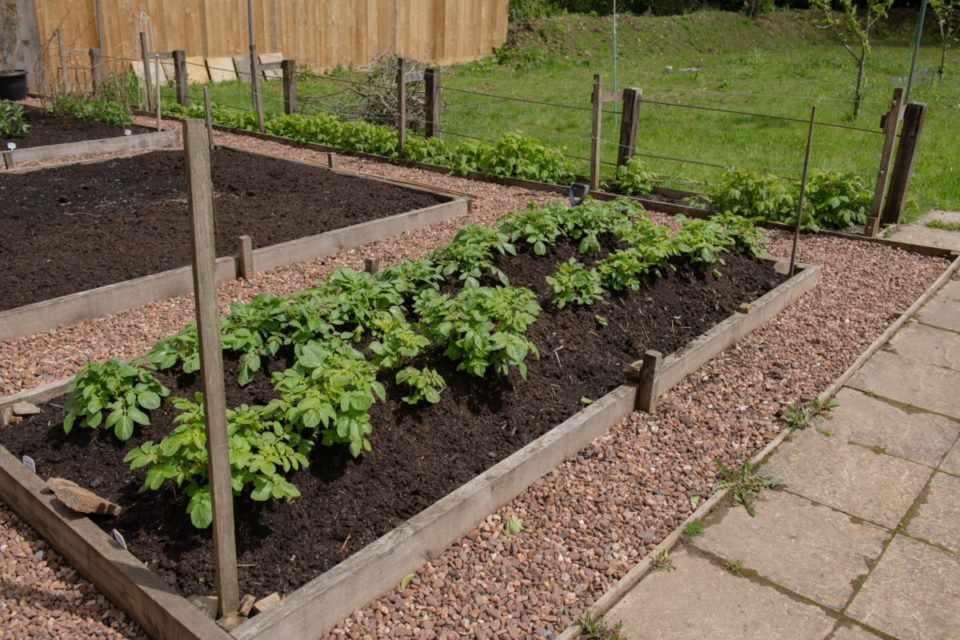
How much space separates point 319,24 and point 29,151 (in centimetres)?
1107

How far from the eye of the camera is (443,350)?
4234 mm

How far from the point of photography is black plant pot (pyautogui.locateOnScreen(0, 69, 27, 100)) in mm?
13773

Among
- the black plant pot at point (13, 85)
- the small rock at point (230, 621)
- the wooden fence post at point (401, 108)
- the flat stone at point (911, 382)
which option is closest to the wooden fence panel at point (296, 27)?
the black plant pot at point (13, 85)

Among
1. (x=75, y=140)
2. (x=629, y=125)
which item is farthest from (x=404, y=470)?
(x=75, y=140)

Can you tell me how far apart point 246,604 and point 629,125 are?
25.4ft

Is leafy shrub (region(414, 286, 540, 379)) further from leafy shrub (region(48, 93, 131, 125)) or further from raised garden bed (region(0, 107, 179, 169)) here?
leafy shrub (region(48, 93, 131, 125))

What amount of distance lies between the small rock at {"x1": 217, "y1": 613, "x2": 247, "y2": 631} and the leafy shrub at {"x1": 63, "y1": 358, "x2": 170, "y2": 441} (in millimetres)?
1116

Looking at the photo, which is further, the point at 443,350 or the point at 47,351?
the point at 47,351

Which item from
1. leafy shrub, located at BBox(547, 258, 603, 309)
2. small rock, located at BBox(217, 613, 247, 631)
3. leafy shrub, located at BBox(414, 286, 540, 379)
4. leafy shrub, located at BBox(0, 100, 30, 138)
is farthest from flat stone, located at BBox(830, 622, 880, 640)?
leafy shrub, located at BBox(0, 100, 30, 138)

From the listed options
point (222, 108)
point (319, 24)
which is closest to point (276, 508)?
point (222, 108)

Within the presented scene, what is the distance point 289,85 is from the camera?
1238 cm

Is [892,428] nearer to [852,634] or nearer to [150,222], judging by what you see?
[852,634]

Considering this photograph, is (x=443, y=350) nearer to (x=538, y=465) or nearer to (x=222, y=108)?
(x=538, y=465)

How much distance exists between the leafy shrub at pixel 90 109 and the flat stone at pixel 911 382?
431 inches
